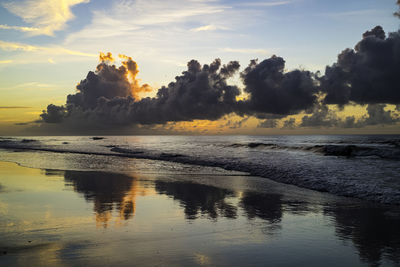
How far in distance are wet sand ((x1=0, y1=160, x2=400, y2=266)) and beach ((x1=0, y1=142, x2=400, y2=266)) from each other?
2cm

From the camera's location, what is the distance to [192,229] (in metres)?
7.92

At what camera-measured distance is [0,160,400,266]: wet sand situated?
19.5 feet

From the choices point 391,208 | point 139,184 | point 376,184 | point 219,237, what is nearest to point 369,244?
point 219,237

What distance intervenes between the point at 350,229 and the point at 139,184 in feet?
35.8

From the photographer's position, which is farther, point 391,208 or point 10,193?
point 10,193

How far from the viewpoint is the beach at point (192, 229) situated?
5.96 meters

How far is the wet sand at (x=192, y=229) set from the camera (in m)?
5.96

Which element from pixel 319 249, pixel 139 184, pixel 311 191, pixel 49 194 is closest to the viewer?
pixel 319 249

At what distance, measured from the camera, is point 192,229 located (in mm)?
7922

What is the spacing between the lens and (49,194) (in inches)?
503

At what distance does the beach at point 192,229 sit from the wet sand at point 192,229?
2 centimetres

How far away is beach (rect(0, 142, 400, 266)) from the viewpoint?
19.6 ft

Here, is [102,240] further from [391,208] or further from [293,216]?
[391,208]

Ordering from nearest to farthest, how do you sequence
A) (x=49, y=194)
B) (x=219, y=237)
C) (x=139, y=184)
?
1. (x=219, y=237)
2. (x=49, y=194)
3. (x=139, y=184)
